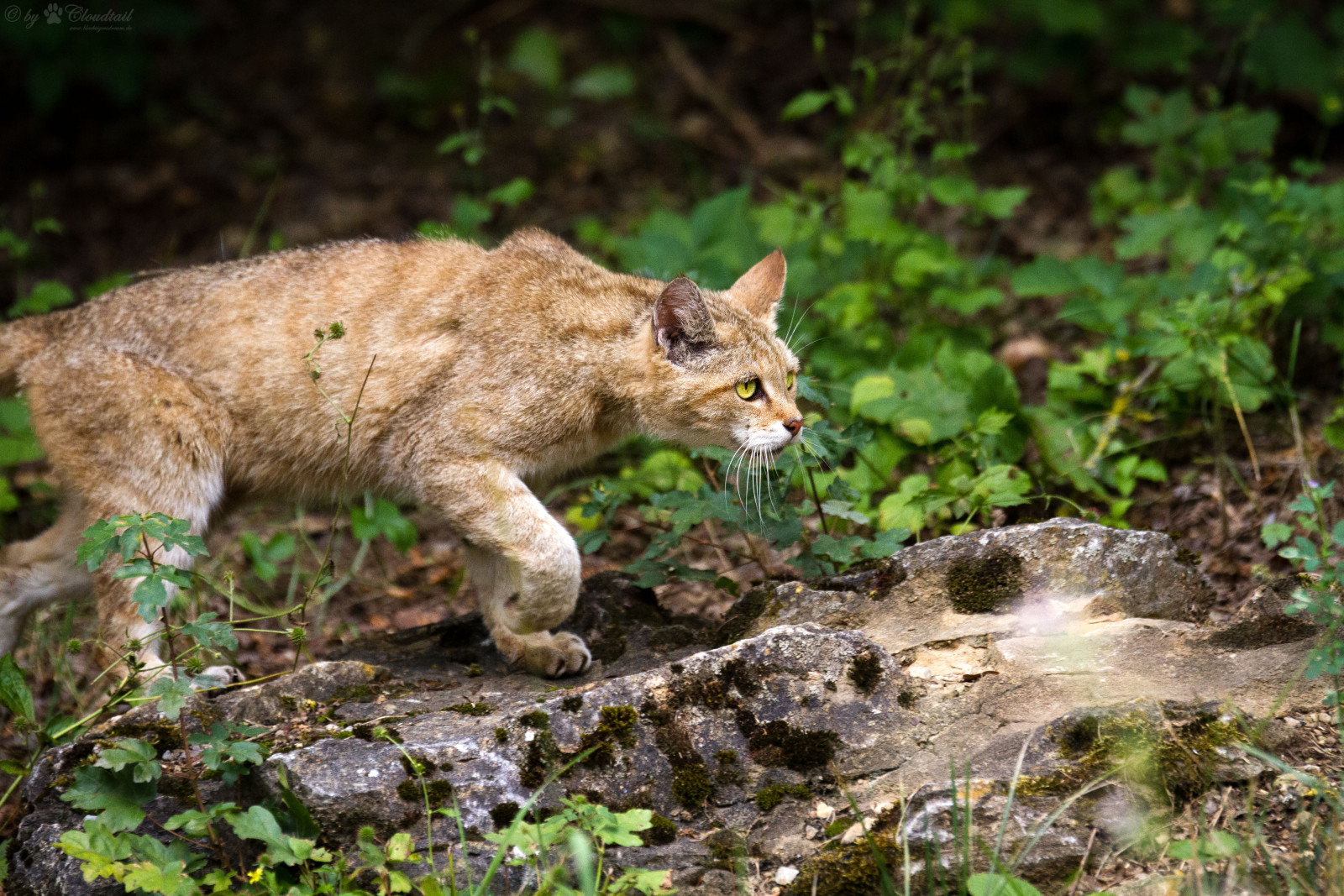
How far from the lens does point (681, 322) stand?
15.9 ft

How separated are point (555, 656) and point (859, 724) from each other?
138 centimetres

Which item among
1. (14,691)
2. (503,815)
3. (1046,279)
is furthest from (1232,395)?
(14,691)

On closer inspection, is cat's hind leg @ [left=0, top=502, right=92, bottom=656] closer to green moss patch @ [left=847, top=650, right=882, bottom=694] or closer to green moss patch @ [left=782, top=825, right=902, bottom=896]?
green moss patch @ [left=847, top=650, right=882, bottom=694]

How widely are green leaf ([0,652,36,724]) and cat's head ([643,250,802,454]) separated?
2.67 m

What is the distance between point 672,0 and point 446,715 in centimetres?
985

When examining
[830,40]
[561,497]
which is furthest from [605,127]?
[561,497]

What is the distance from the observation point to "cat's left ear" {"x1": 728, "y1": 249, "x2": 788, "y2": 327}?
5398 millimetres

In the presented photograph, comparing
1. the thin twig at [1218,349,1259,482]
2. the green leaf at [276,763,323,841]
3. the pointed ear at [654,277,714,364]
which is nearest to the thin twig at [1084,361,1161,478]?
the thin twig at [1218,349,1259,482]

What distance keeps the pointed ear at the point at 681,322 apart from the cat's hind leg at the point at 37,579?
2.92 m

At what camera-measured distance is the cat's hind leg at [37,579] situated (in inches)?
214

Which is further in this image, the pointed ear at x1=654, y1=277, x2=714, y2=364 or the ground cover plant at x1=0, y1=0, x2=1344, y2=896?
the pointed ear at x1=654, y1=277, x2=714, y2=364

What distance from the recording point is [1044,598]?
4.17m

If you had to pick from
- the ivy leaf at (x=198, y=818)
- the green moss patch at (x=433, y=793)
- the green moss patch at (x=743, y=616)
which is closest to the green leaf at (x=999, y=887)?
the green moss patch at (x=743, y=616)

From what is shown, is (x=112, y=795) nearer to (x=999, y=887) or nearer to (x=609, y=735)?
(x=609, y=735)
